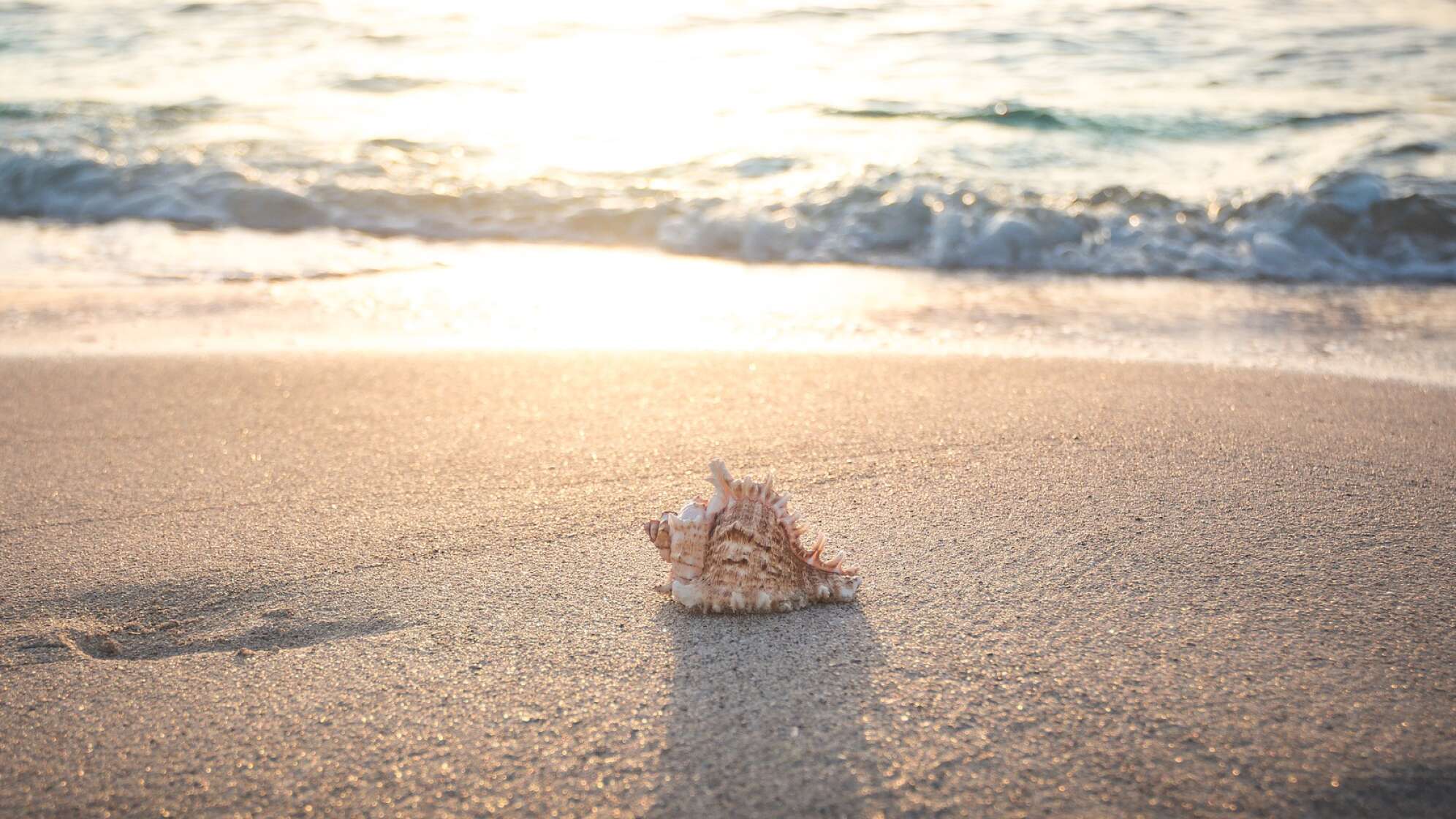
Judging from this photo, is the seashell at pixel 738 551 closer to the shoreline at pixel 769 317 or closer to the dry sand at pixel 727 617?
the dry sand at pixel 727 617

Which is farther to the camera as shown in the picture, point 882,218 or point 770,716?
point 882,218

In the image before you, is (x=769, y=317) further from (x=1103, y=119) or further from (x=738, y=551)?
(x=1103, y=119)

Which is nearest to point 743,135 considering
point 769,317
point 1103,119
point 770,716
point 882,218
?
point 882,218

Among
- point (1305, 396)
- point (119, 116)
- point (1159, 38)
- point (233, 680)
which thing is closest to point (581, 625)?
point (233, 680)

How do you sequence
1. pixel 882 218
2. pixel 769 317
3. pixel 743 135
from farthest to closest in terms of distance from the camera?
pixel 743 135
pixel 882 218
pixel 769 317

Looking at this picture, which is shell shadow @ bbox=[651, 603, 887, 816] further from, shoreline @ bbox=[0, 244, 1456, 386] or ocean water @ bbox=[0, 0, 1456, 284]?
ocean water @ bbox=[0, 0, 1456, 284]

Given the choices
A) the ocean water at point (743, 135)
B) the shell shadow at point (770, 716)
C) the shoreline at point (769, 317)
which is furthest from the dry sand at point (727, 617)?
the ocean water at point (743, 135)
